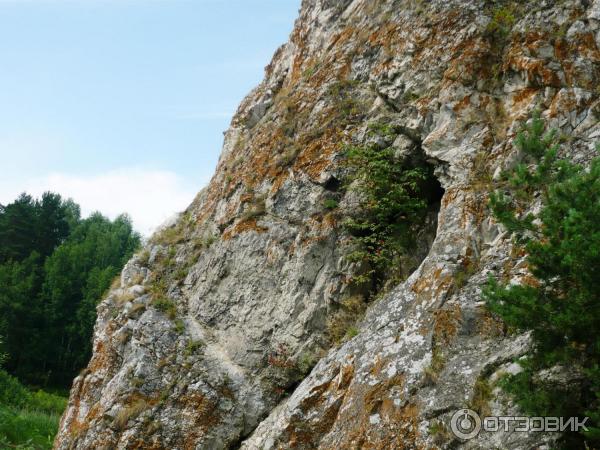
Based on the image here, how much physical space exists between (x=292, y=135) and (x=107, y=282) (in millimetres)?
34813

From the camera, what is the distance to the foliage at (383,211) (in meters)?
11.0

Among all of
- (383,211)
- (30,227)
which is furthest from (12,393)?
(30,227)

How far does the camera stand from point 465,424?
6727mm

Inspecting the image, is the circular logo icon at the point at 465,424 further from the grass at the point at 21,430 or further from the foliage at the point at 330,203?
the foliage at the point at 330,203

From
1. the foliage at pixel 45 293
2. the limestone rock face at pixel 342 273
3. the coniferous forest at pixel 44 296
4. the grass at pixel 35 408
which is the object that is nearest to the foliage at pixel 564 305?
the limestone rock face at pixel 342 273

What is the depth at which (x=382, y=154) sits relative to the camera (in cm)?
1162

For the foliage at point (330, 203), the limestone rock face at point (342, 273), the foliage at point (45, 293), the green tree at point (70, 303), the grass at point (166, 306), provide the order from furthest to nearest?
the green tree at point (70, 303)
the foliage at point (45, 293)
the grass at point (166, 306)
the foliage at point (330, 203)
the limestone rock face at point (342, 273)

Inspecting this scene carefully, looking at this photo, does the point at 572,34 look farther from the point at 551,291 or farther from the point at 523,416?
the point at 523,416

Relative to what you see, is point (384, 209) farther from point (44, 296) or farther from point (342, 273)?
point (44, 296)

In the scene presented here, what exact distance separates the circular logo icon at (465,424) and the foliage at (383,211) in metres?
4.22

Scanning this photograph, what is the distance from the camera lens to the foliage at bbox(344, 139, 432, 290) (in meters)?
11.0

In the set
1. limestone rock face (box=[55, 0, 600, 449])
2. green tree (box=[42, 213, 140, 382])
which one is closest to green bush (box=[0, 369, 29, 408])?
limestone rock face (box=[55, 0, 600, 449])

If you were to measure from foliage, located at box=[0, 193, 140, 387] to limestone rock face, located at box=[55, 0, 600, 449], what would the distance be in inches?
1182

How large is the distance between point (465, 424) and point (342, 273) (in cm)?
476
